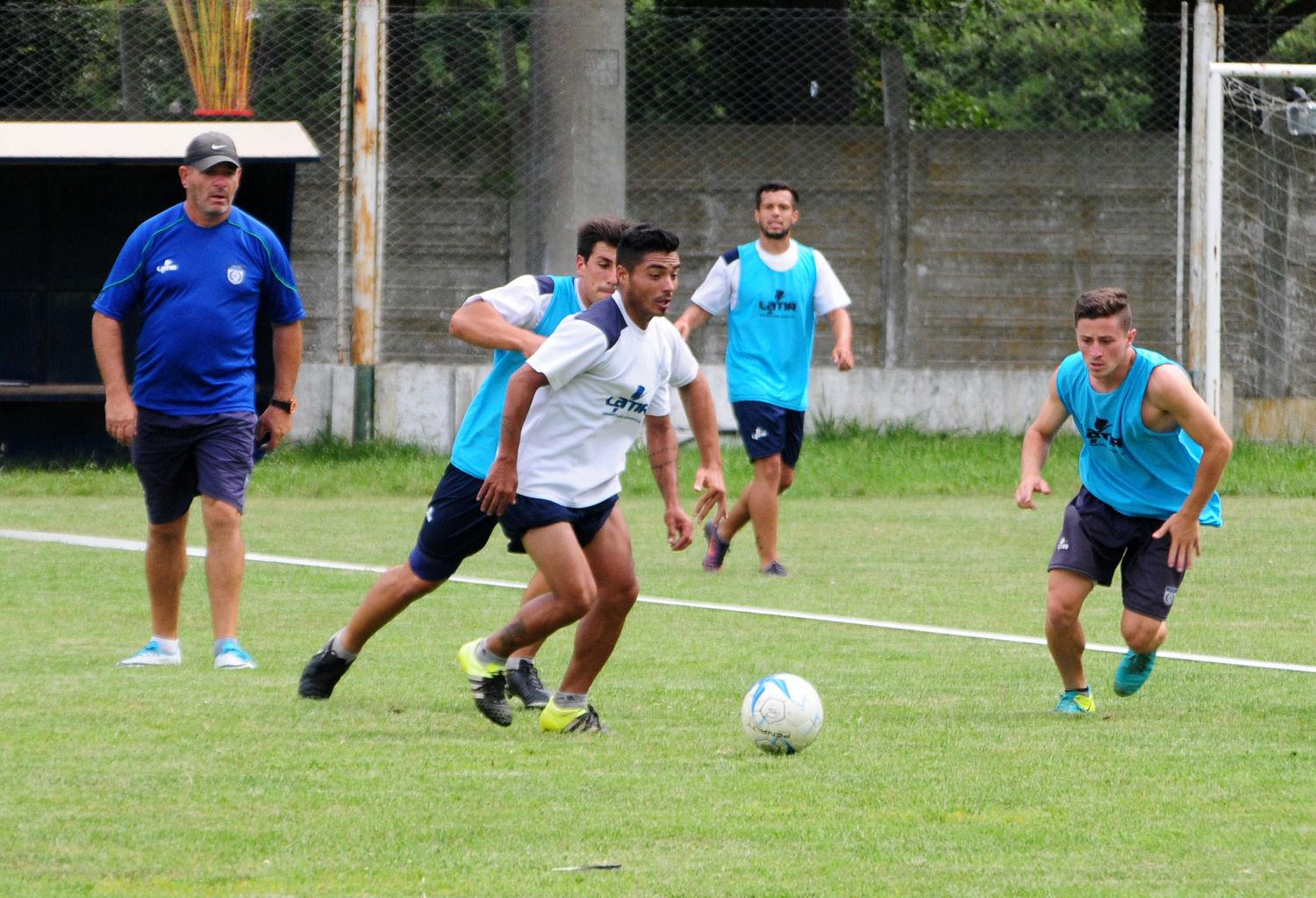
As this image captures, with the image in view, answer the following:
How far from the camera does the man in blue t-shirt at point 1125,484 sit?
649 cm

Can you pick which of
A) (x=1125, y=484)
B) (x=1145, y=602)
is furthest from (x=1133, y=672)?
(x=1125, y=484)

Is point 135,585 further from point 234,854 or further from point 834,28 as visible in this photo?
point 834,28

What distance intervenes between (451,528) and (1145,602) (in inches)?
93.0

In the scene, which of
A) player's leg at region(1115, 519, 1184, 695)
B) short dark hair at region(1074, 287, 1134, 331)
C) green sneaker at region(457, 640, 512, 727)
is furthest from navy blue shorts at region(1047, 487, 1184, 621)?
green sneaker at region(457, 640, 512, 727)

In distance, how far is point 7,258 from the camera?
17203 millimetres

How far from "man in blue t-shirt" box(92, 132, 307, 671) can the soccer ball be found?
7.89 feet

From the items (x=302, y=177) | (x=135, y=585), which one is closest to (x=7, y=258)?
(x=302, y=177)

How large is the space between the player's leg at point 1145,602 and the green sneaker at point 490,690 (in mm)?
2110

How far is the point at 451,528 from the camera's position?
634 centimetres

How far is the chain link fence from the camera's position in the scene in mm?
17156

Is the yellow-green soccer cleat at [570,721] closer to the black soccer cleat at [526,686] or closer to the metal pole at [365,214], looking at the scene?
the black soccer cleat at [526,686]

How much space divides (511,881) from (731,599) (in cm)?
542

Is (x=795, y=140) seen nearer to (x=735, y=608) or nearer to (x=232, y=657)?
(x=735, y=608)

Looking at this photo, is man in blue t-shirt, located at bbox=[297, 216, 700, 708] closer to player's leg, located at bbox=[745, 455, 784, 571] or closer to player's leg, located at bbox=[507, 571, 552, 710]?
player's leg, located at bbox=[507, 571, 552, 710]
